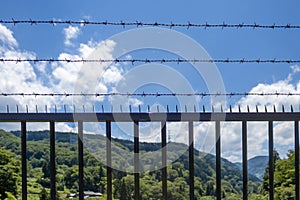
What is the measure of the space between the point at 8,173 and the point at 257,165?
2.15m

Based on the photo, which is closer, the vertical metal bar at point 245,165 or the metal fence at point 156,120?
the metal fence at point 156,120

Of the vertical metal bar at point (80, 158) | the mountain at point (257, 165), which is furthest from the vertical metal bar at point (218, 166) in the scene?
the vertical metal bar at point (80, 158)

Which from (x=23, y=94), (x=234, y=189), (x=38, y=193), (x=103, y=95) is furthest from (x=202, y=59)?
(x=38, y=193)

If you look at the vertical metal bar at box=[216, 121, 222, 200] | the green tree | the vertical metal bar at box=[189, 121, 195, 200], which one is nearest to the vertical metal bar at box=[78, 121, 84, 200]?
the green tree

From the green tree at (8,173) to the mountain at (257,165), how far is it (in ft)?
6.18

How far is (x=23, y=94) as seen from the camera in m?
2.99

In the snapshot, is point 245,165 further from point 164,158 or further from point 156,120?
point 156,120

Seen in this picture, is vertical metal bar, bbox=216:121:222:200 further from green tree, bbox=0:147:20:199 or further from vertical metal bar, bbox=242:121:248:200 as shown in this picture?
green tree, bbox=0:147:20:199

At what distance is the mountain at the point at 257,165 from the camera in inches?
131

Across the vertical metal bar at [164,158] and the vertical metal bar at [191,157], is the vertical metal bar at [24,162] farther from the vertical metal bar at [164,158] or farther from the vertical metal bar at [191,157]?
the vertical metal bar at [191,157]

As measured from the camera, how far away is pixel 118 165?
10.4ft

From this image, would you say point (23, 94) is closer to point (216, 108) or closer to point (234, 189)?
point (216, 108)

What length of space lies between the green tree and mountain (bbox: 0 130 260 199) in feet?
0.65

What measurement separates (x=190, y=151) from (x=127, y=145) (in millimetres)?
512
